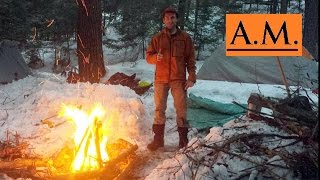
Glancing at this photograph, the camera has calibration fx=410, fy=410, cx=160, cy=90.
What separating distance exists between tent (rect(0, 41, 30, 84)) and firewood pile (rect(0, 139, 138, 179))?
5717 mm

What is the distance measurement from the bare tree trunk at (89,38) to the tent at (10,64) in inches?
95.3

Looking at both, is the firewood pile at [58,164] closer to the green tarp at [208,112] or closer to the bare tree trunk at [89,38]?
the green tarp at [208,112]

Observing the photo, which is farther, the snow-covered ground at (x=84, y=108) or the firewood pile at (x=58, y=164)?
the snow-covered ground at (x=84, y=108)

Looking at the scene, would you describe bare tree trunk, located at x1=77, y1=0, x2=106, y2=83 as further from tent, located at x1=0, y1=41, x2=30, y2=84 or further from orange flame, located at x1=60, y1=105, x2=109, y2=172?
orange flame, located at x1=60, y1=105, x2=109, y2=172

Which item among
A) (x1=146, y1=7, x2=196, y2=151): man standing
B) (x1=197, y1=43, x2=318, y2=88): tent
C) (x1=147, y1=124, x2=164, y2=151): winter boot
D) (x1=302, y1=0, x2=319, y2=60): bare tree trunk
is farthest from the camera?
(x1=302, y1=0, x2=319, y2=60): bare tree trunk

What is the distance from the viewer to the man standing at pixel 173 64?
259 inches

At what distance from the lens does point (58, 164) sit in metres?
5.41

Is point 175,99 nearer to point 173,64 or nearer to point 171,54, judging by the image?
point 173,64

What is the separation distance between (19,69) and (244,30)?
26.3ft

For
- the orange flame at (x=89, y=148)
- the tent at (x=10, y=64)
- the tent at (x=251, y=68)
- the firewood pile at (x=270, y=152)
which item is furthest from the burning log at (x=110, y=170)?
the tent at (x=251, y=68)

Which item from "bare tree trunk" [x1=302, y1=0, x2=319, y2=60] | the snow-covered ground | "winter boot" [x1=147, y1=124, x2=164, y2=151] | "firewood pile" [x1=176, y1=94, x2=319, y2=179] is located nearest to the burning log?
the snow-covered ground

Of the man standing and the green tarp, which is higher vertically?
the man standing

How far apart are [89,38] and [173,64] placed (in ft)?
14.4

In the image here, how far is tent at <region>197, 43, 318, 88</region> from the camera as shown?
1274cm
